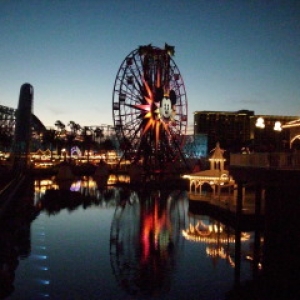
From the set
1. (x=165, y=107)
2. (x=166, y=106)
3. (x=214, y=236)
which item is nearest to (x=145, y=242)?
(x=214, y=236)

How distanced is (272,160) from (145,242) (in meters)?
9.97

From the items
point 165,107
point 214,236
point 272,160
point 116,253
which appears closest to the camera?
point 272,160

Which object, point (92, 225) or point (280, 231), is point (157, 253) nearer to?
point (280, 231)

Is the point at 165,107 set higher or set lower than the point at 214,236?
higher

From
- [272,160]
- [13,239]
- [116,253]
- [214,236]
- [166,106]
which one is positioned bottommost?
[116,253]

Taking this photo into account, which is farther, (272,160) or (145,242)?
(145,242)

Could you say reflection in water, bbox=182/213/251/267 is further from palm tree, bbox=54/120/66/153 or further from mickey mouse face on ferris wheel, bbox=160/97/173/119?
Result: palm tree, bbox=54/120/66/153

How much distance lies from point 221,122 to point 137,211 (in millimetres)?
163272

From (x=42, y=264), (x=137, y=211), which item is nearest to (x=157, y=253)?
(x=42, y=264)

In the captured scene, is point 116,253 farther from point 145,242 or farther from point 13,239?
point 13,239

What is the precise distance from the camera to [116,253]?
21609 mm

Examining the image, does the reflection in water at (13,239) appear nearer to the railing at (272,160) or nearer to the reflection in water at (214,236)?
the reflection in water at (214,236)

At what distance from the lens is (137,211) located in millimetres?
35750

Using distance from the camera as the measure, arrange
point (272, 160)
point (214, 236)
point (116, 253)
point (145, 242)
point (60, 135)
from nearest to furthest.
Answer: point (272, 160), point (116, 253), point (145, 242), point (214, 236), point (60, 135)
